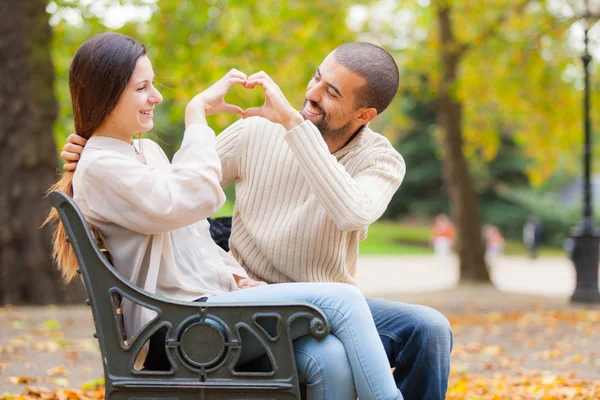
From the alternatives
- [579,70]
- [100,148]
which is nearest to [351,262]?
[100,148]

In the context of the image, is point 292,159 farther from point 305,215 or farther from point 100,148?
point 100,148

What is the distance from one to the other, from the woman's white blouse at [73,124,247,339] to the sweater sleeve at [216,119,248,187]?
0.61m

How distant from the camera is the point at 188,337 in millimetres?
2250

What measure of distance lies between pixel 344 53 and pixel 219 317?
1.30m

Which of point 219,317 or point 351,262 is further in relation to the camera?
point 351,262

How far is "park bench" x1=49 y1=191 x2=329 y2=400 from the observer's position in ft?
7.31

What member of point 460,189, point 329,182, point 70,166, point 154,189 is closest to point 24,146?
point 70,166

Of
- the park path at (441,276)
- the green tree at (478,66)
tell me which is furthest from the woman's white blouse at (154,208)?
the park path at (441,276)

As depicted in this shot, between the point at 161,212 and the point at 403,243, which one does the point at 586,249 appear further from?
the point at 403,243

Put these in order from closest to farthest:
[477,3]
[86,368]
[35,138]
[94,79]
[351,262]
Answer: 1. [94,79]
2. [351,262]
3. [86,368]
4. [35,138]
5. [477,3]

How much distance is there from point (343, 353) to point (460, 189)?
13182mm

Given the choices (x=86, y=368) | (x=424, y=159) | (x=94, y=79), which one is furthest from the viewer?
(x=424, y=159)

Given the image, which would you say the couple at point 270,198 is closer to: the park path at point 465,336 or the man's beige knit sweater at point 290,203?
the man's beige knit sweater at point 290,203

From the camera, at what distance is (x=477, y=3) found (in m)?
13.9
